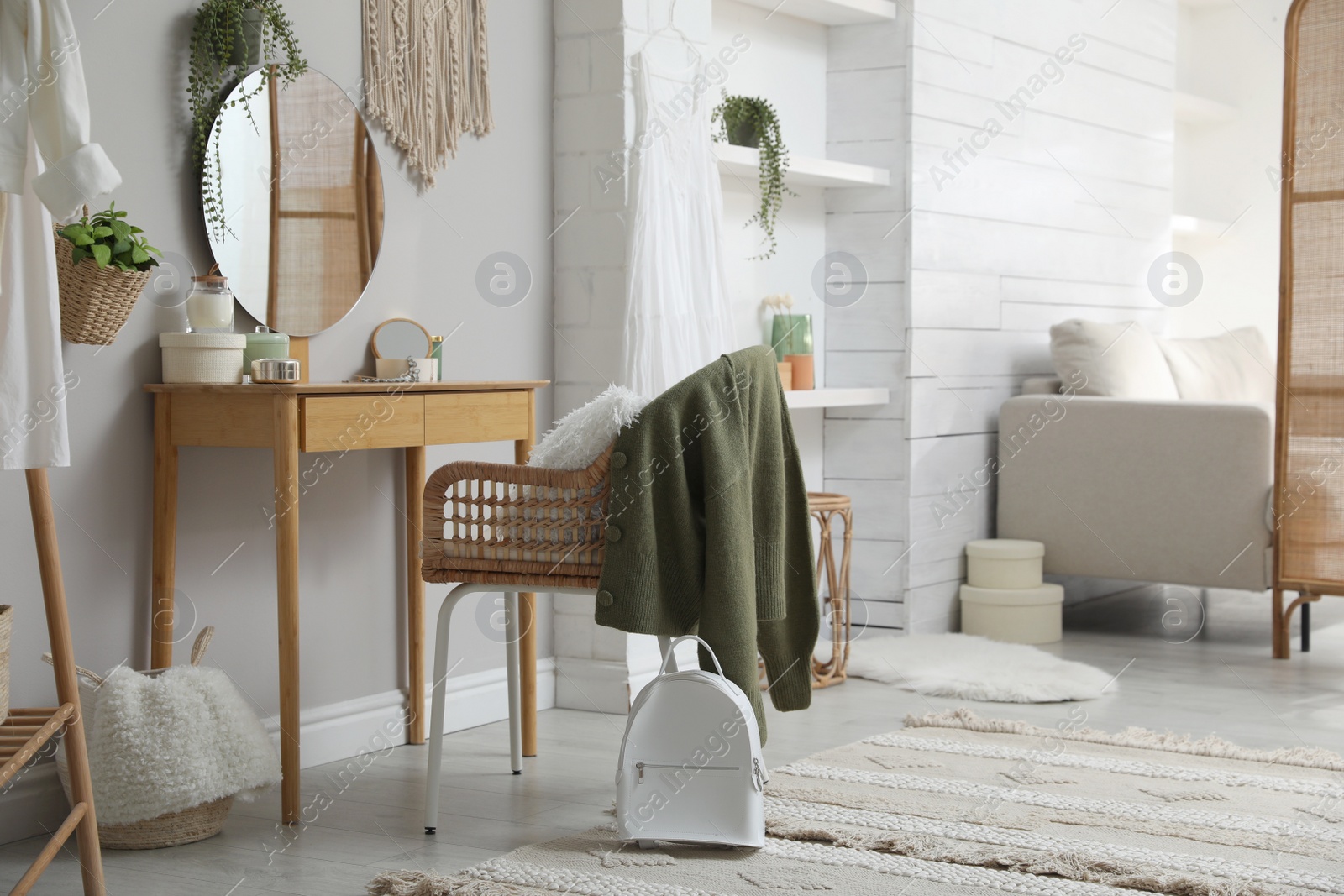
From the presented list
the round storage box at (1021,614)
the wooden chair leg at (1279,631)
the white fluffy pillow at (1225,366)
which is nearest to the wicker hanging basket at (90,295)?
the round storage box at (1021,614)

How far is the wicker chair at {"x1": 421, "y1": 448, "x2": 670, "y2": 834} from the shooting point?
2.33 metres

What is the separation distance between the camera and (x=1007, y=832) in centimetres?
231

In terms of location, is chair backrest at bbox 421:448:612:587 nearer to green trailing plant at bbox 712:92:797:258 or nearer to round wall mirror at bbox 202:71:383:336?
round wall mirror at bbox 202:71:383:336

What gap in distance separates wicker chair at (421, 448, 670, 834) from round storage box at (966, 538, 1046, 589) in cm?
229

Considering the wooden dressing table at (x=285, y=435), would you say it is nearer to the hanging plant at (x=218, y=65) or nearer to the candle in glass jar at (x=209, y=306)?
the candle in glass jar at (x=209, y=306)

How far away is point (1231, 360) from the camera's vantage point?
16.3ft

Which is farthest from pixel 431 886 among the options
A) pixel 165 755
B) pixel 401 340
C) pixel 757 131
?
pixel 757 131

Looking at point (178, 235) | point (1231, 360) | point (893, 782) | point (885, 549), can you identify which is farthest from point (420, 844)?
point (1231, 360)

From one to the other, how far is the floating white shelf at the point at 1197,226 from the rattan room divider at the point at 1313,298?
70.5 inches

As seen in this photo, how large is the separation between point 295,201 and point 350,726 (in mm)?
1058

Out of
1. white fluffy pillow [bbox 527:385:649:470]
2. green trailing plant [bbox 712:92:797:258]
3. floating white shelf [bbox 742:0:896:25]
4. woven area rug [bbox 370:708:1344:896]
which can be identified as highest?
floating white shelf [bbox 742:0:896:25]

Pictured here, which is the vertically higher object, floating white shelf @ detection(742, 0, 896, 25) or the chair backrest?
floating white shelf @ detection(742, 0, 896, 25)

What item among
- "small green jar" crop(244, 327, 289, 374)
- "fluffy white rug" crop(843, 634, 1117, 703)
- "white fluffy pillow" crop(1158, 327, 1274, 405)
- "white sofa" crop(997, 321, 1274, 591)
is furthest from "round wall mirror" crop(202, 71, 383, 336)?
"white fluffy pillow" crop(1158, 327, 1274, 405)

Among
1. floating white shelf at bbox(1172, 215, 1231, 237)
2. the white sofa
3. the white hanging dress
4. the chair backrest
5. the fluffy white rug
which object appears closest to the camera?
the chair backrest
